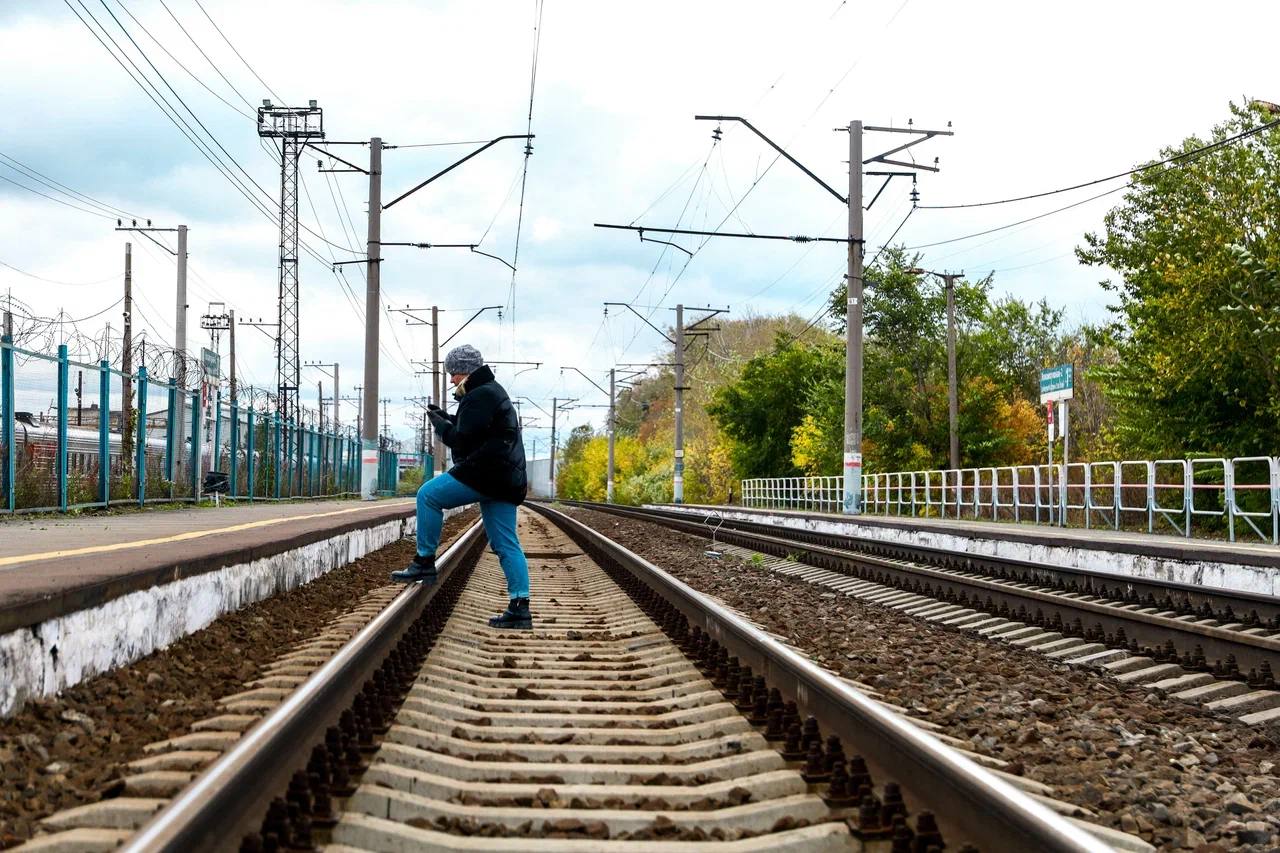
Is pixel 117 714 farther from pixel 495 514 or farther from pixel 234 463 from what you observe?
pixel 234 463

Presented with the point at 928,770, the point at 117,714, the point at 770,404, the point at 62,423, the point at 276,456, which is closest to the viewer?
the point at 928,770

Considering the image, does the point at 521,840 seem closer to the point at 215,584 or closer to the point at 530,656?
the point at 530,656

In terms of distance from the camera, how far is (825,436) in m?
55.3

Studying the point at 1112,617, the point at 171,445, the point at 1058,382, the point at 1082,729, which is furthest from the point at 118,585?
the point at 1058,382

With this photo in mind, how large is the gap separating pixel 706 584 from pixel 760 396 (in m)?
56.3

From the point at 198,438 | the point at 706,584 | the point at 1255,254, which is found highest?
the point at 1255,254

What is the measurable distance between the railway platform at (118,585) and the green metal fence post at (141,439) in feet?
23.7

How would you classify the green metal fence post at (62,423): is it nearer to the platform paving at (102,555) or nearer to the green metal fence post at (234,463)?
the platform paving at (102,555)

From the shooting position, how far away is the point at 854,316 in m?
28.1

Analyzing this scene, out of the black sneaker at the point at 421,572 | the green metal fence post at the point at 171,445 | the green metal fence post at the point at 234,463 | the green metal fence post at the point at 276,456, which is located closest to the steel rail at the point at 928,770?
the black sneaker at the point at 421,572

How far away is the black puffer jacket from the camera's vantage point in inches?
311

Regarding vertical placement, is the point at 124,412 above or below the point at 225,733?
above

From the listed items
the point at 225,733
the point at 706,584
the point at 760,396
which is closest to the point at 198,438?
the point at 706,584

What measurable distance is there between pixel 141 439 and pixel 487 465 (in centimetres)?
1413
